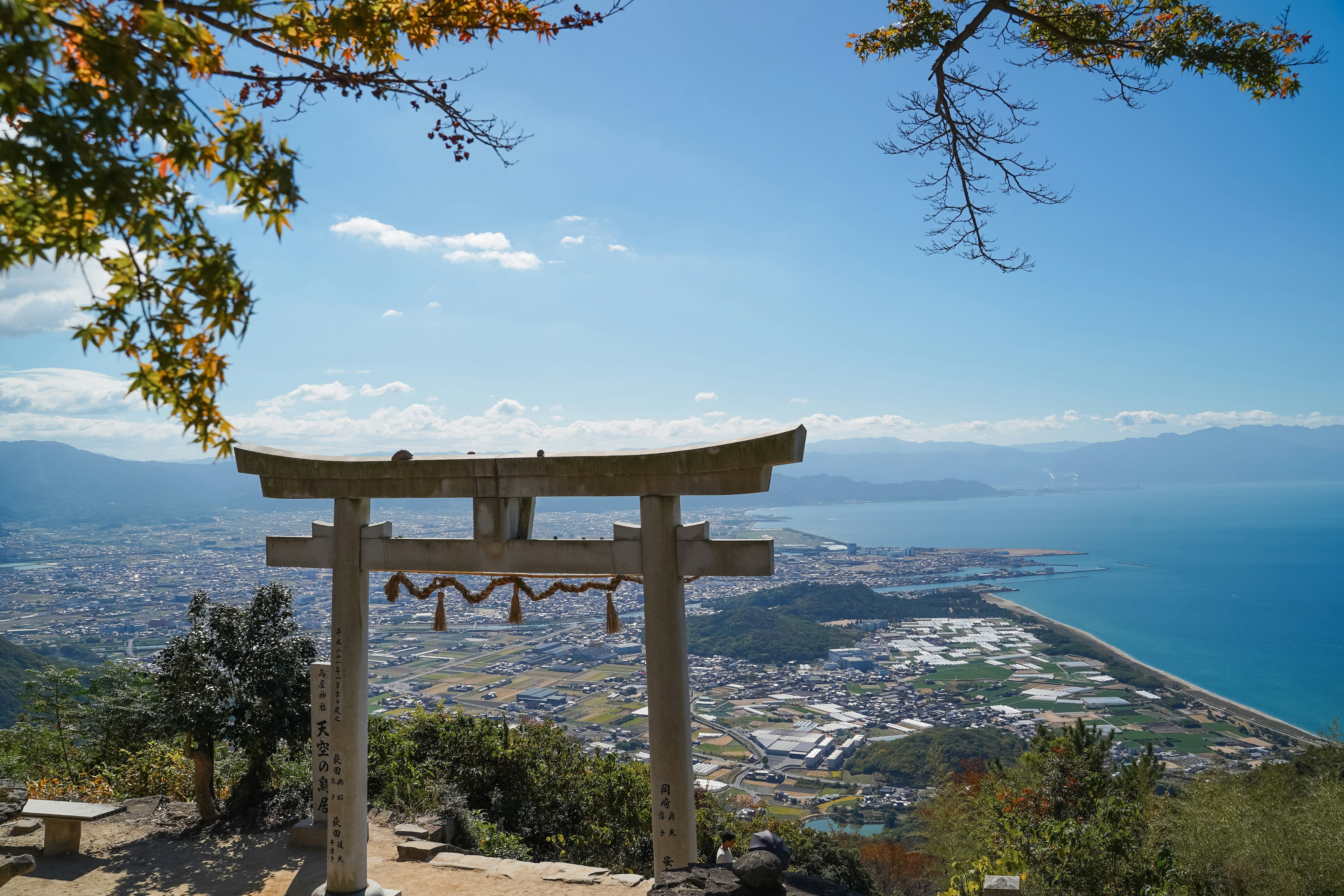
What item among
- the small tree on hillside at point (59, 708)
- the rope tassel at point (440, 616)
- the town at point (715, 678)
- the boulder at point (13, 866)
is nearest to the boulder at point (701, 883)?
the rope tassel at point (440, 616)

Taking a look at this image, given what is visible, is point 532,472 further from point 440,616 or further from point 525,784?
point 525,784

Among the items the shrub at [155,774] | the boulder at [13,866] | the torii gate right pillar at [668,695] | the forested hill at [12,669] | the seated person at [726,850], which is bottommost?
the forested hill at [12,669]

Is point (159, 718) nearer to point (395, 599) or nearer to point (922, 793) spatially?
point (395, 599)

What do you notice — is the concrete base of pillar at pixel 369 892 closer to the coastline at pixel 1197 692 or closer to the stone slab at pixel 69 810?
the stone slab at pixel 69 810

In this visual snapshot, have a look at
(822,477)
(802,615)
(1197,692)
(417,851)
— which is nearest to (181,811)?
(417,851)

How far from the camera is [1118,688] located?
29.9 meters

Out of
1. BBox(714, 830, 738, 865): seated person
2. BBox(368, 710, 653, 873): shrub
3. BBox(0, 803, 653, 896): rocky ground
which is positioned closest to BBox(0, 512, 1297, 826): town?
BBox(368, 710, 653, 873): shrub

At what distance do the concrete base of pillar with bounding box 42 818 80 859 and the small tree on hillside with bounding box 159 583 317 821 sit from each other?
0.92 metres

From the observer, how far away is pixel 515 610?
490 cm

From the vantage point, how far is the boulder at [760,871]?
366 centimetres

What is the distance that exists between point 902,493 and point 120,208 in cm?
16114

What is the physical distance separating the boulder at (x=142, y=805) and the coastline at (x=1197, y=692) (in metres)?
26.4

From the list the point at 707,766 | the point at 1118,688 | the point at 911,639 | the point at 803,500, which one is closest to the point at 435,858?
the point at 707,766

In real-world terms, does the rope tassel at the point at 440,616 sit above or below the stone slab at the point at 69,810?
above
